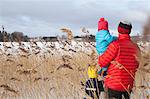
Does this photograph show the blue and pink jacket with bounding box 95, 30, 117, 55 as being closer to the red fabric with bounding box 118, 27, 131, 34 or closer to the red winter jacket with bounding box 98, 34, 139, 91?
the red fabric with bounding box 118, 27, 131, 34

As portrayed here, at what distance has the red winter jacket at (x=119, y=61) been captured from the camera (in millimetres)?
3695

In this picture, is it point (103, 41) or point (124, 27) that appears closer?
point (124, 27)

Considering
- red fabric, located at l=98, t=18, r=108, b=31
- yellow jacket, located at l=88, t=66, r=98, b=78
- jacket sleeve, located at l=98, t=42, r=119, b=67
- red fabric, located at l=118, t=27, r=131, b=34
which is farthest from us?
yellow jacket, located at l=88, t=66, r=98, b=78

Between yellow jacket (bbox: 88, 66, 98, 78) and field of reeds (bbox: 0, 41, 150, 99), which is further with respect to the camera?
field of reeds (bbox: 0, 41, 150, 99)

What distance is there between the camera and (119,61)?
12.2 feet

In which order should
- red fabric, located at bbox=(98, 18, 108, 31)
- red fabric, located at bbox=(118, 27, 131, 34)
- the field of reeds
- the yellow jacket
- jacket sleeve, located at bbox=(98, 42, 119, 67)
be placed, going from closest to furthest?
jacket sleeve, located at bbox=(98, 42, 119, 67) < red fabric, located at bbox=(118, 27, 131, 34) < red fabric, located at bbox=(98, 18, 108, 31) < the yellow jacket < the field of reeds

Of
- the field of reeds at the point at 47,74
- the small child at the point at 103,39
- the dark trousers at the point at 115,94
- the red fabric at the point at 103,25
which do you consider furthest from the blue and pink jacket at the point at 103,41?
the field of reeds at the point at 47,74

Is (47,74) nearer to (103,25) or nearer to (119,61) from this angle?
(103,25)

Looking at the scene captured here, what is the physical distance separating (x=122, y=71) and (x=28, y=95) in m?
2.60

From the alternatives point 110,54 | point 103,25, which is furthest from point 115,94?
point 103,25

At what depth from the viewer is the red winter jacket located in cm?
370

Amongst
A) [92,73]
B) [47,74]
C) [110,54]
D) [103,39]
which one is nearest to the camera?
[110,54]

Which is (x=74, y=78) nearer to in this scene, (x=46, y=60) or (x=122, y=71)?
(x=46, y=60)

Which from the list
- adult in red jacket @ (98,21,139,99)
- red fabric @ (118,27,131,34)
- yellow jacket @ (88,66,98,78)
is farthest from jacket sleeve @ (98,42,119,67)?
yellow jacket @ (88,66,98,78)
